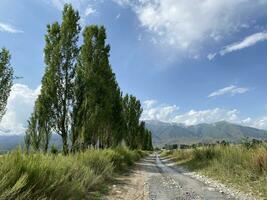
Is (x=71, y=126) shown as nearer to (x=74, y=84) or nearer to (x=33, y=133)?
(x=74, y=84)

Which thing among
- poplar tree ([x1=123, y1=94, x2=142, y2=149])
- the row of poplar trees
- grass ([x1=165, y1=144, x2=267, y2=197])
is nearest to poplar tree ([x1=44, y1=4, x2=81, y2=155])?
the row of poplar trees

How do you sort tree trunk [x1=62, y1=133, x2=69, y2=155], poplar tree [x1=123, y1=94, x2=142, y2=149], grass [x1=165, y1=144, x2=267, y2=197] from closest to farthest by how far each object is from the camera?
1. grass [x1=165, y1=144, x2=267, y2=197]
2. tree trunk [x1=62, y1=133, x2=69, y2=155]
3. poplar tree [x1=123, y1=94, x2=142, y2=149]

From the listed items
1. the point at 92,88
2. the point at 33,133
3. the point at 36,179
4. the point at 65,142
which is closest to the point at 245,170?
the point at 36,179

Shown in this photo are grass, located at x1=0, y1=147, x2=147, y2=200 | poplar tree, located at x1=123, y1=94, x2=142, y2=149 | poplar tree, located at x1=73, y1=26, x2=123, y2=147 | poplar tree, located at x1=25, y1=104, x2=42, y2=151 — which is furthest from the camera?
poplar tree, located at x1=123, y1=94, x2=142, y2=149

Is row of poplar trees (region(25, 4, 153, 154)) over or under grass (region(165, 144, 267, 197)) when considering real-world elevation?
over

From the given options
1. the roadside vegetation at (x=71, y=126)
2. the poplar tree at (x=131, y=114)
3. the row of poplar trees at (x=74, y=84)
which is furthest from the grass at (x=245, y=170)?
the poplar tree at (x=131, y=114)

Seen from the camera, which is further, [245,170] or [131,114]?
[131,114]

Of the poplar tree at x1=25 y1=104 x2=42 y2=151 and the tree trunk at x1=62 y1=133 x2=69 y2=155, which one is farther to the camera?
the poplar tree at x1=25 y1=104 x2=42 y2=151

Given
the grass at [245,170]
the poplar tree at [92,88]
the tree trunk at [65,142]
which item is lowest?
the grass at [245,170]

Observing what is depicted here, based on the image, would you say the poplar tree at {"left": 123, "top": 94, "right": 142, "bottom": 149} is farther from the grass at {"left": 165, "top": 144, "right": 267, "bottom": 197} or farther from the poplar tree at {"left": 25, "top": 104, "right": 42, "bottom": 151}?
the grass at {"left": 165, "top": 144, "right": 267, "bottom": 197}

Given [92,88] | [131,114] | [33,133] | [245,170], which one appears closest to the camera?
[245,170]

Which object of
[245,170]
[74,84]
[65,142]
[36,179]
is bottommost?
[245,170]

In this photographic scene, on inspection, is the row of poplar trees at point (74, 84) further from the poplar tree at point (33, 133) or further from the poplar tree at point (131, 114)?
the poplar tree at point (131, 114)

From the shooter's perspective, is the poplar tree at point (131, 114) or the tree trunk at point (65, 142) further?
the poplar tree at point (131, 114)
